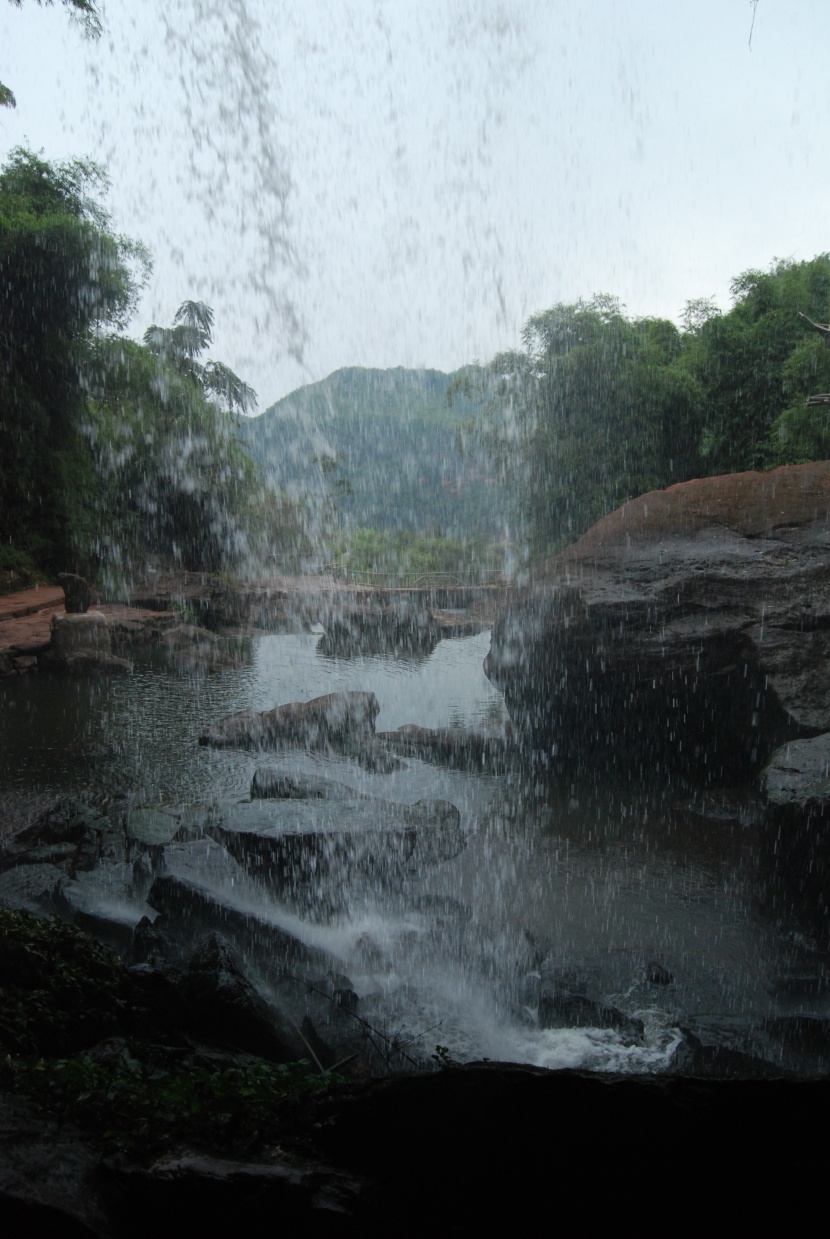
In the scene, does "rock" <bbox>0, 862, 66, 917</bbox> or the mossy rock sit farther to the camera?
"rock" <bbox>0, 862, 66, 917</bbox>

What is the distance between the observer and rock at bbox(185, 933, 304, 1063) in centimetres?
281

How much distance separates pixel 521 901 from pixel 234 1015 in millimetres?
2006

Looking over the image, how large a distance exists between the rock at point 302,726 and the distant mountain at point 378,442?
3307cm

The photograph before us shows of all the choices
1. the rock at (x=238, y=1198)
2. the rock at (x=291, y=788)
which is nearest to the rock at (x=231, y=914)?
the rock at (x=291, y=788)

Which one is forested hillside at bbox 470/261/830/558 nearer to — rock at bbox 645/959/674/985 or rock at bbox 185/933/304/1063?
rock at bbox 645/959/674/985

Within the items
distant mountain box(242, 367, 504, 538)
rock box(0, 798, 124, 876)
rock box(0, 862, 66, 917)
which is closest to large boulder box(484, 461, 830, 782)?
rock box(0, 798, 124, 876)

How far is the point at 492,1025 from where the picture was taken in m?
3.18

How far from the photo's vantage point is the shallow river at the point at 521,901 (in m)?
3.22

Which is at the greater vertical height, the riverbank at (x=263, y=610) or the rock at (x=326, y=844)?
the riverbank at (x=263, y=610)

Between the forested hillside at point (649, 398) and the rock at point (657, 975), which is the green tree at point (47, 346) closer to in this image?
the forested hillside at point (649, 398)

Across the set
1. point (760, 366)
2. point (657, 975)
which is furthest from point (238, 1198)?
point (760, 366)

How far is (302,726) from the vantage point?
7.41 meters

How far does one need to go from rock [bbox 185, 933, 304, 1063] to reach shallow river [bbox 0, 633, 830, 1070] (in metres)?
0.53

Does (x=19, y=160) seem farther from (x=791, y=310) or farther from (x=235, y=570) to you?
(x=791, y=310)
